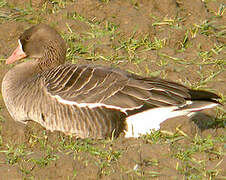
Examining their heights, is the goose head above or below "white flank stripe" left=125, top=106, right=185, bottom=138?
above

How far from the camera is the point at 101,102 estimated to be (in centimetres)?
692

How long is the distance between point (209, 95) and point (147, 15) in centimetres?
338

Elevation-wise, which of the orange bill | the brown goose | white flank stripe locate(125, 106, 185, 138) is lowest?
white flank stripe locate(125, 106, 185, 138)

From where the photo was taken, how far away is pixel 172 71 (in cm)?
854

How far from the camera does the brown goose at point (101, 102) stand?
692 cm

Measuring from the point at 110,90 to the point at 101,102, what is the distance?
196mm

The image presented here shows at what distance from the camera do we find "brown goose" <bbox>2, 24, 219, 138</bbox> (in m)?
6.92

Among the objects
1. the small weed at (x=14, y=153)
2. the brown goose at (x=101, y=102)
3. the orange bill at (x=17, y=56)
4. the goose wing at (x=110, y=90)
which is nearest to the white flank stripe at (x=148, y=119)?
the brown goose at (x=101, y=102)

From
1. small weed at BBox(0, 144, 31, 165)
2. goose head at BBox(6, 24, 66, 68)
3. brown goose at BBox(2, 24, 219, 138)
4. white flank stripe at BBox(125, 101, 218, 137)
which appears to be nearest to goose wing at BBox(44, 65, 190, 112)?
brown goose at BBox(2, 24, 219, 138)

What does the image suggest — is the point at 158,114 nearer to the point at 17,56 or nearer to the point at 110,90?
the point at 110,90

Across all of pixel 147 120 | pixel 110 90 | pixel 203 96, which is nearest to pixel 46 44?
pixel 110 90

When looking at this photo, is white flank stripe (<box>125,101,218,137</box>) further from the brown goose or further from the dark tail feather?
the dark tail feather

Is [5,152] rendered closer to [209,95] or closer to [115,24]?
[209,95]

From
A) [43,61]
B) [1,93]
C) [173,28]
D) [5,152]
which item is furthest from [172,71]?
[5,152]
